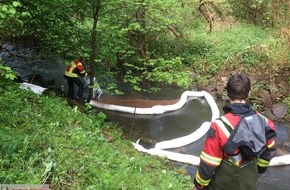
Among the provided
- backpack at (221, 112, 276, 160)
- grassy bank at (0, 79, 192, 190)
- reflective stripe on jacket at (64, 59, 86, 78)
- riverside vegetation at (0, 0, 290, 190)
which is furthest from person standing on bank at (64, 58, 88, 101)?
backpack at (221, 112, 276, 160)

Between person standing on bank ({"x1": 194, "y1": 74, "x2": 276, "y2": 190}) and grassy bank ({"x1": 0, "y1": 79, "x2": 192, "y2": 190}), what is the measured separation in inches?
61.8

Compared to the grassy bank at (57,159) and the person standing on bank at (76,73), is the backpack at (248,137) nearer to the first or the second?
the grassy bank at (57,159)

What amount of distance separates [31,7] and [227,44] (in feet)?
38.9

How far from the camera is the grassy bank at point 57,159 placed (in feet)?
12.8

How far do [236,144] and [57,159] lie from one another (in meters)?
2.36

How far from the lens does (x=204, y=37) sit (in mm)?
19250

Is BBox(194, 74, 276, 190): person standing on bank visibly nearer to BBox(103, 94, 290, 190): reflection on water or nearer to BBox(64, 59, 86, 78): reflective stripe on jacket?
BBox(103, 94, 290, 190): reflection on water

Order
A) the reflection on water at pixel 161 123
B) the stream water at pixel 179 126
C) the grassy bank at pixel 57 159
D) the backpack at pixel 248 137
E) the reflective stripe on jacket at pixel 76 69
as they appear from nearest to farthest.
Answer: the backpack at pixel 248 137
the grassy bank at pixel 57 159
the stream water at pixel 179 126
the reflection on water at pixel 161 123
the reflective stripe on jacket at pixel 76 69

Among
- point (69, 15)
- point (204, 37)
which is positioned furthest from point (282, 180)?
point (204, 37)

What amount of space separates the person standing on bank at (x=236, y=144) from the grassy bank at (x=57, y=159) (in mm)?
1571

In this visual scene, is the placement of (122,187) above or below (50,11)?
below

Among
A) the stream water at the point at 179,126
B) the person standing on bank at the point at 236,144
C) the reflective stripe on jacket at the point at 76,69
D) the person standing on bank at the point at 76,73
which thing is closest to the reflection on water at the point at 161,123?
the stream water at the point at 179,126

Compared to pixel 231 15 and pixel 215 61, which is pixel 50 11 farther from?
pixel 231 15

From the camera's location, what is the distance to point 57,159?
4.21 m
